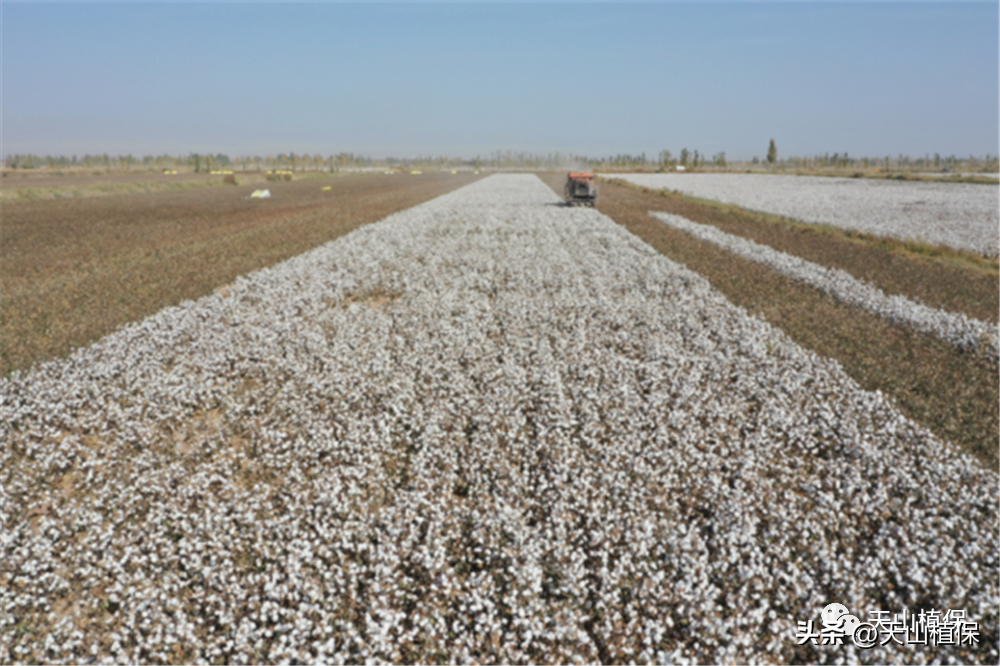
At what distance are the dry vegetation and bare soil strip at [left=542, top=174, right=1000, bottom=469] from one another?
16065 mm

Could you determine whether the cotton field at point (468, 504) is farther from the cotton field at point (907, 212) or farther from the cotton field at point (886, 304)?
the cotton field at point (907, 212)

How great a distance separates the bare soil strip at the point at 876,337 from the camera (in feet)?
30.0

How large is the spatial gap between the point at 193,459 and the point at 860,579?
8.22 meters

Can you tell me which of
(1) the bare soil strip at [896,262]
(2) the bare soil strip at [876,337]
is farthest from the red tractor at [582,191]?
(2) the bare soil strip at [876,337]

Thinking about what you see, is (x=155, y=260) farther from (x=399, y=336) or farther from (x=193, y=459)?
(x=193, y=459)

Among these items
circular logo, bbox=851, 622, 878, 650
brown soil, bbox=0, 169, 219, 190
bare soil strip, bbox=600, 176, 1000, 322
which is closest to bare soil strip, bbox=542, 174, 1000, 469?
bare soil strip, bbox=600, 176, 1000, 322

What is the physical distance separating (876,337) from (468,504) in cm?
1129

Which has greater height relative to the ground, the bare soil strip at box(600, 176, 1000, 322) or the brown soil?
the brown soil

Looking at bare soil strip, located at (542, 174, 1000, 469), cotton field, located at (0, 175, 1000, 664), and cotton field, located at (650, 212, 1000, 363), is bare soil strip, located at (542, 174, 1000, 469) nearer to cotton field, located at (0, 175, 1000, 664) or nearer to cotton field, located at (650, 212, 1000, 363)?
cotton field, located at (650, 212, 1000, 363)

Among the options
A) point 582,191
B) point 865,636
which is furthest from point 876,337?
point 582,191

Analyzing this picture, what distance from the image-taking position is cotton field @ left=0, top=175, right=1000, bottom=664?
5000mm

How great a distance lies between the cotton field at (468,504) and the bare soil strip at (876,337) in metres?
0.75

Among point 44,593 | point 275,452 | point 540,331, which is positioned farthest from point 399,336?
point 44,593

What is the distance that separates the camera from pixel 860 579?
→ 564 centimetres
